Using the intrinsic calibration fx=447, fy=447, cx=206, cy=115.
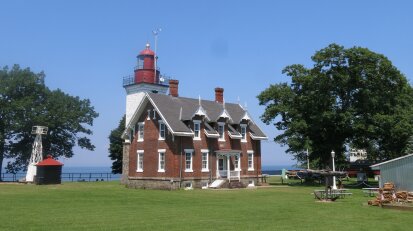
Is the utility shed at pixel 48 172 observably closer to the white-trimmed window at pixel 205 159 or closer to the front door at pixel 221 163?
the white-trimmed window at pixel 205 159

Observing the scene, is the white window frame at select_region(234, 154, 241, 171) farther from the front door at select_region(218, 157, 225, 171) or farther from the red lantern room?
the red lantern room

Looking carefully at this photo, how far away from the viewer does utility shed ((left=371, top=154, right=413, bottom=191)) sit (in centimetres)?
2584

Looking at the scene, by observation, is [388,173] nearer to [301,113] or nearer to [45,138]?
[301,113]

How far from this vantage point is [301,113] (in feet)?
150

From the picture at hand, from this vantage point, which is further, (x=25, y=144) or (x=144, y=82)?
(x=25, y=144)

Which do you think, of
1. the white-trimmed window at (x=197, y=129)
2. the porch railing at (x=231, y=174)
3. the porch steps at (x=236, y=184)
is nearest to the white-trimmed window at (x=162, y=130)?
the white-trimmed window at (x=197, y=129)

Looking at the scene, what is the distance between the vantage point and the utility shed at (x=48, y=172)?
45.6 meters

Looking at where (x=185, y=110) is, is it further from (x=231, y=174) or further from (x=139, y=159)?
(x=231, y=174)

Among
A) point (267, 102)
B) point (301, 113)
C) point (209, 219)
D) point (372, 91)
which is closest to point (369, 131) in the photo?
point (372, 91)

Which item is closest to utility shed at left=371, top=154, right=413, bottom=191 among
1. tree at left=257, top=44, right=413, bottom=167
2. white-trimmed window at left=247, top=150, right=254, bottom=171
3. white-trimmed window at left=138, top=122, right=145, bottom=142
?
tree at left=257, top=44, right=413, bottom=167

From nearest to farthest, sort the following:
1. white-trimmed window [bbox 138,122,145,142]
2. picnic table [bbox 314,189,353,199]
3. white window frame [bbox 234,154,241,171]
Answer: picnic table [bbox 314,189,353,199] → white-trimmed window [bbox 138,122,145,142] → white window frame [bbox 234,154,241,171]

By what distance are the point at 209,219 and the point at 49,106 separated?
4699 cm

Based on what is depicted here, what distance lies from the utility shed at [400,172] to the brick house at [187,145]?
15538 millimetres

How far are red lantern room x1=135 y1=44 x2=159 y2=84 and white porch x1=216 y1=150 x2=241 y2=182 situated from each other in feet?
39.7
